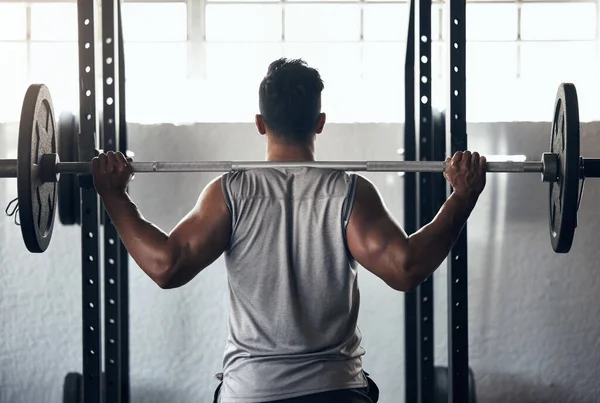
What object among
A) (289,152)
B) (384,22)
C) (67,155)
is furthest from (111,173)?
(384,22)

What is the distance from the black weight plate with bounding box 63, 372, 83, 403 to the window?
0.91 meters

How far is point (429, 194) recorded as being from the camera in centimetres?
228

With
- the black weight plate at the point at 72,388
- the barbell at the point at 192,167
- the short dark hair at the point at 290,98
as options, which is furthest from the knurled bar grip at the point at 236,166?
the black weight plate at the point at 72,388

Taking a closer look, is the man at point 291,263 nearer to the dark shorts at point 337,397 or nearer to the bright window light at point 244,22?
the dark shorts at point 337,397

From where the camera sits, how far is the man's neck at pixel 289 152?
1.43 m

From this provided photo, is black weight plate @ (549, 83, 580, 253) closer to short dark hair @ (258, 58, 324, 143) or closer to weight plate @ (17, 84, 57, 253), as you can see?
short dark hair @ (258, 58, 324, 143)

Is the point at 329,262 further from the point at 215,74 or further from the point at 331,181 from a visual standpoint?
the point at 215,74

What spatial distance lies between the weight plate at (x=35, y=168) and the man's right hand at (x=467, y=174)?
902 millimetres

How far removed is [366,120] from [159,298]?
3.14 ft

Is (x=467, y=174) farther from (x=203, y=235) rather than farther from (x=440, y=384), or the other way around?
(x=440, y=384)

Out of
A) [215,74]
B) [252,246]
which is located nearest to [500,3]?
[215,74]

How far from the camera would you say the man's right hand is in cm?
153

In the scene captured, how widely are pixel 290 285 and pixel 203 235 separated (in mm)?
177

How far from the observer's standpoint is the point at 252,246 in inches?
51.7
